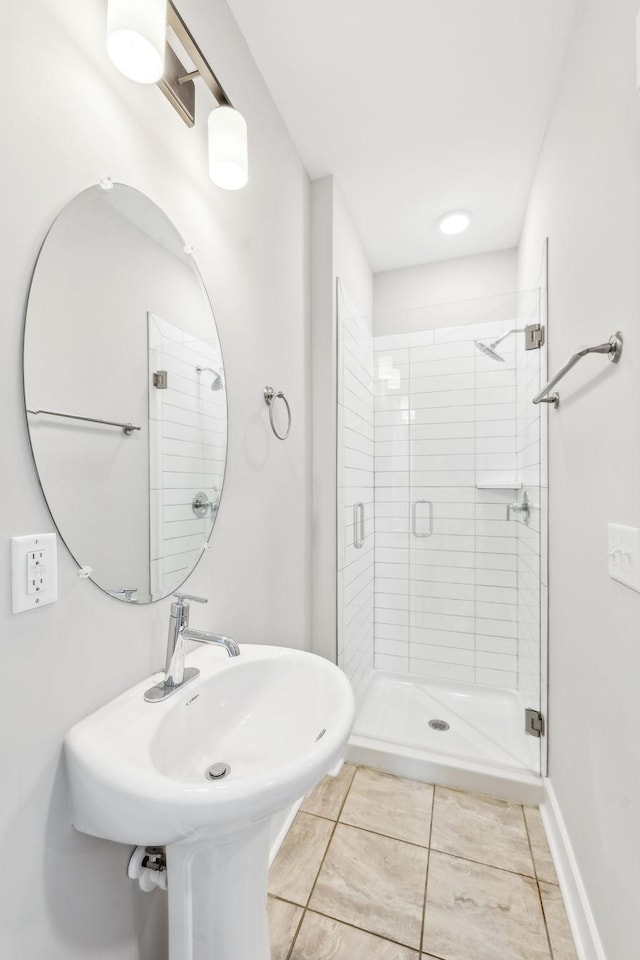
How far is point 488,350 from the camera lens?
7.99 feet

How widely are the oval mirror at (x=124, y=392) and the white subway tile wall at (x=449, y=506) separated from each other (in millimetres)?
1631

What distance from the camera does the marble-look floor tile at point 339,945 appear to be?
1.10m

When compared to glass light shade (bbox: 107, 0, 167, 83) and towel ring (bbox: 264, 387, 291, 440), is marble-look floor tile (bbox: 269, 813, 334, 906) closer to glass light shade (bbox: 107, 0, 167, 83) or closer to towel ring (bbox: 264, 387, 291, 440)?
towel ring (bbox: 264, 387, 291, 440)

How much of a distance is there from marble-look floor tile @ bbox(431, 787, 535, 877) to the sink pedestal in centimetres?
89

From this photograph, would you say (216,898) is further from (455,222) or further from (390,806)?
(455,222)

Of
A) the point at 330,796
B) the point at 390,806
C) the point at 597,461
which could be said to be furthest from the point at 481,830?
the point at 597,461

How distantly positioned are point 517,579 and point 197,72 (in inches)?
98.7

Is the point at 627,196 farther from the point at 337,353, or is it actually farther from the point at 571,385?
the point at 337,353

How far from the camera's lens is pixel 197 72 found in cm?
100

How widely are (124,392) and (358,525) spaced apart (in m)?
1.60

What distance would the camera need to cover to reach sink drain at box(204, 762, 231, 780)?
0.90 meters

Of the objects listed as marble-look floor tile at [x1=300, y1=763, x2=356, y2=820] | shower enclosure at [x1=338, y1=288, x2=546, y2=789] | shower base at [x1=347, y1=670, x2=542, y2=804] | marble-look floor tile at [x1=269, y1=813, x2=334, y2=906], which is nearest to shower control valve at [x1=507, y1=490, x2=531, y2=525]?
shower enclosure at [x1=338, y1=288, x2=546, y2=789]

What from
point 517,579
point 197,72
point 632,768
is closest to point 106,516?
Result: point 197,72

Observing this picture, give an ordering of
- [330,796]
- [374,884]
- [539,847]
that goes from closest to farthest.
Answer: [374,884] < [539,847] < [330,796]
